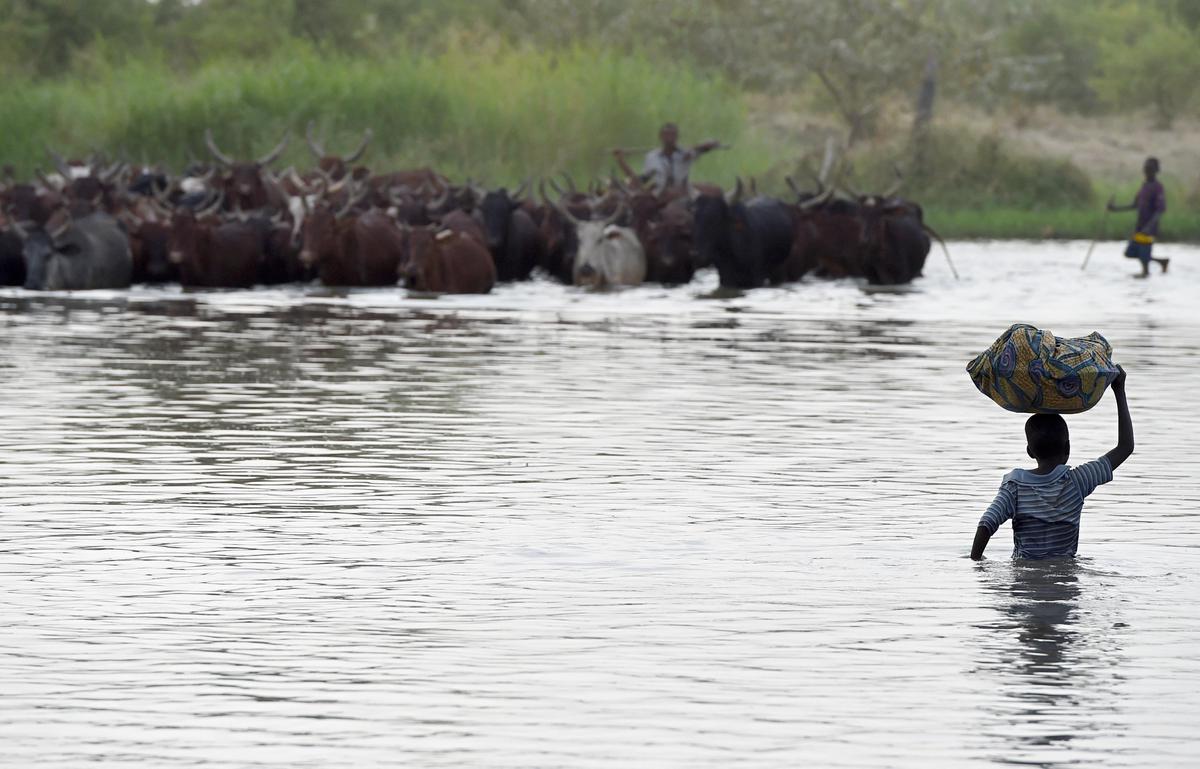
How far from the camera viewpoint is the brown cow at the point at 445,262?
28422 mm

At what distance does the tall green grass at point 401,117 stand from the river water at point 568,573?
2988cm

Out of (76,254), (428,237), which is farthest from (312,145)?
(428,237)

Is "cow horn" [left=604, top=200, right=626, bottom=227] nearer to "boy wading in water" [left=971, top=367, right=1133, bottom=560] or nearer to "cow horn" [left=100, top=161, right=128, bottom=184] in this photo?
"cow horn" [left=100, top=161, right=128, bottom=184]

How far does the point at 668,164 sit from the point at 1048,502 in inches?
1017

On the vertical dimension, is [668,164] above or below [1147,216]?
above

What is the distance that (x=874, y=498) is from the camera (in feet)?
37.0

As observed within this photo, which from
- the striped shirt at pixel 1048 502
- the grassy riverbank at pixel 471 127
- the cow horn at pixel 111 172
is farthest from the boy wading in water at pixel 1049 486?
the grassy riverbank at pixel 471 127

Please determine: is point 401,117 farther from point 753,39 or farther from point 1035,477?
point 1035,477

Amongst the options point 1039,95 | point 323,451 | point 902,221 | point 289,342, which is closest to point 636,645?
point 323,451

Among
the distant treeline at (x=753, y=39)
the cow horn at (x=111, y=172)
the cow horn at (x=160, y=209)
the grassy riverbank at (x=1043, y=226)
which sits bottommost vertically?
the grassy riverbank at (x=1043, y=226)

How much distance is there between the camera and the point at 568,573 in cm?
910

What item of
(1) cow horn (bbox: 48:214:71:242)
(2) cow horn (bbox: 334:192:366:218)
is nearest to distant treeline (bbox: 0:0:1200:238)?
(2) cow horn (bbox: 334:192:366:218)

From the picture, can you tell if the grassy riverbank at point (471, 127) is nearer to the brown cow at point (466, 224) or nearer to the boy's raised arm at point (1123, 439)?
the brown cow at point (466, 224)

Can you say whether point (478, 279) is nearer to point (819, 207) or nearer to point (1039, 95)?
point (819, 207)
